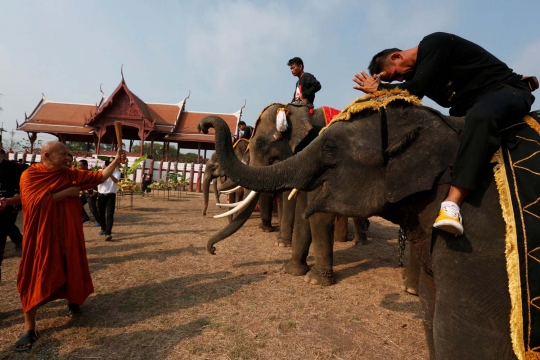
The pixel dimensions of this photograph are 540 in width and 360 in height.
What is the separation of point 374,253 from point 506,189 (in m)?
5.29

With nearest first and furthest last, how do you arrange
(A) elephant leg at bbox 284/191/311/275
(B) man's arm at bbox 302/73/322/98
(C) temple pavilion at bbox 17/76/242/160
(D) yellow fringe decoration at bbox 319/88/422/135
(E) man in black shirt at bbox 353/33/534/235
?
(E) man in black shirt at bbox 353/33/534/235
(D) yellow fringe decoration at bbox 319/88/422/135
(A) elephant leg at bbox 284/191/311/275
(B) man's arm at bbox 302/73/322/98
(C) temple pavilion at bbox 17/76/242/160

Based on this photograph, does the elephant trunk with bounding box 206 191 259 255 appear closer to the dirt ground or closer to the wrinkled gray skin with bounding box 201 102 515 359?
the dirt ground

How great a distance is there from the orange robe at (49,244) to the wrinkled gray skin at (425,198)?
2.30 m

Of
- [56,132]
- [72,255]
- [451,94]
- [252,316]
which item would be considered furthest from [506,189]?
[56,132]

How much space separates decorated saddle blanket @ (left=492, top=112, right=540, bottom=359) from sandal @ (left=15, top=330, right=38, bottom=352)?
3.52 m

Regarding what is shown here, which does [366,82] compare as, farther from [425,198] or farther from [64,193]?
[64,193]

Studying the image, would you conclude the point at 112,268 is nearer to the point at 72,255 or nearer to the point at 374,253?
the point at 72,255

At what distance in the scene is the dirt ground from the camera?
2.71 metres

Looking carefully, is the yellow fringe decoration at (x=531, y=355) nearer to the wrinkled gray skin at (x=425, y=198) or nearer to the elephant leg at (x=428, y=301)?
the wrinkled gray skin at (x=425, y=198)

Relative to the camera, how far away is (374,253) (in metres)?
6.29

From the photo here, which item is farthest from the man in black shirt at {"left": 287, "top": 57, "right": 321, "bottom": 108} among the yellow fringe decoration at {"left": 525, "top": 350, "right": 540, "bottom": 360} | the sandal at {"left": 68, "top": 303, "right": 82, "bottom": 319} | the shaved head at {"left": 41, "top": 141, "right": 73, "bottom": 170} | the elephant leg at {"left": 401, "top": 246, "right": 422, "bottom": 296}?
the yellow fringe decoration at {"left": 525, "top": 350, "right": 540, "bottom": 360}

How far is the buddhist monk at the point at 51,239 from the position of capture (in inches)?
114

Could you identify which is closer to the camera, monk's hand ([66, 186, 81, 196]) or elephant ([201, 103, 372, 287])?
monk's hand ([66, 186, 81, 196])

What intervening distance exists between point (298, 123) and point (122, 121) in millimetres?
22084
